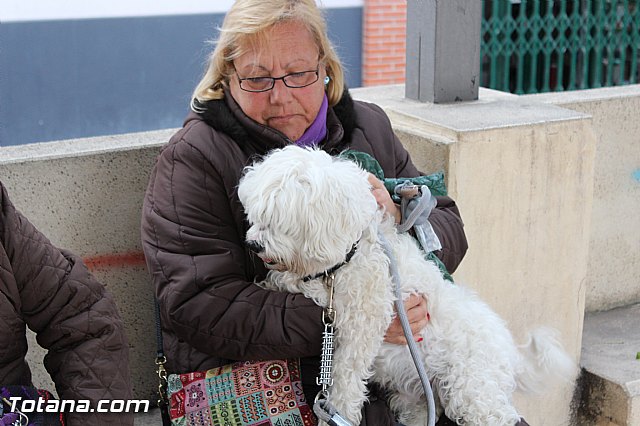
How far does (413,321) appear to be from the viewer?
2605 mm

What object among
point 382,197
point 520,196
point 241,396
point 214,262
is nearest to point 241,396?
point 241,396

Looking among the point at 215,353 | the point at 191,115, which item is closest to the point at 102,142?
the point at 191,115

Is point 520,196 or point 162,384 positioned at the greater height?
point 520,196

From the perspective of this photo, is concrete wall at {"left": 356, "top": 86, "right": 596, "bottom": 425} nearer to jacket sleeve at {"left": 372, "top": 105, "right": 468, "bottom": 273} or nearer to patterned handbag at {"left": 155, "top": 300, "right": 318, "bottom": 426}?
jacket sleeve at {"left": 372, "top": 105, "right": 468, "bottom": 273}


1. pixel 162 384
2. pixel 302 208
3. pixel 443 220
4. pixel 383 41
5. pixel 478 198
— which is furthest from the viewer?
pixel 383 41

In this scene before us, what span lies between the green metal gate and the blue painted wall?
1.79m

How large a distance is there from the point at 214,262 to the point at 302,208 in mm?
347

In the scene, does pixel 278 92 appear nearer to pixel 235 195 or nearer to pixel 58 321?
pixel 235 195

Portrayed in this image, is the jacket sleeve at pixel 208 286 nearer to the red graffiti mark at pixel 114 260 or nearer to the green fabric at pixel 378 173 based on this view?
the green fabric at pixel 378 173

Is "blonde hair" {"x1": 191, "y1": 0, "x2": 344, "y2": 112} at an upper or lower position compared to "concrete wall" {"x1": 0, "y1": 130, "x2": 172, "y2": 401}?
upper

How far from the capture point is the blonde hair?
8.39 ft

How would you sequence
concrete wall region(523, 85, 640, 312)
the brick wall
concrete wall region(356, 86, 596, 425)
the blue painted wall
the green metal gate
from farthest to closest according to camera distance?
1. the brick wall
2. the green metal gate
3. the blue painted wall
4. concrete wall region(523, 85, 640, 312)
5. concrete wall region(356, 86, 596, 425)

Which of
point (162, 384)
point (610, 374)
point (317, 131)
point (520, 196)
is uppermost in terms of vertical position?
point (317, 131)

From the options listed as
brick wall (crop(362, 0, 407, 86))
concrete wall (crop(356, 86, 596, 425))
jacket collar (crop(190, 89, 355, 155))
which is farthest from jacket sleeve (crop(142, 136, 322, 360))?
brick wall (crop(362, 0, 407, 86))
